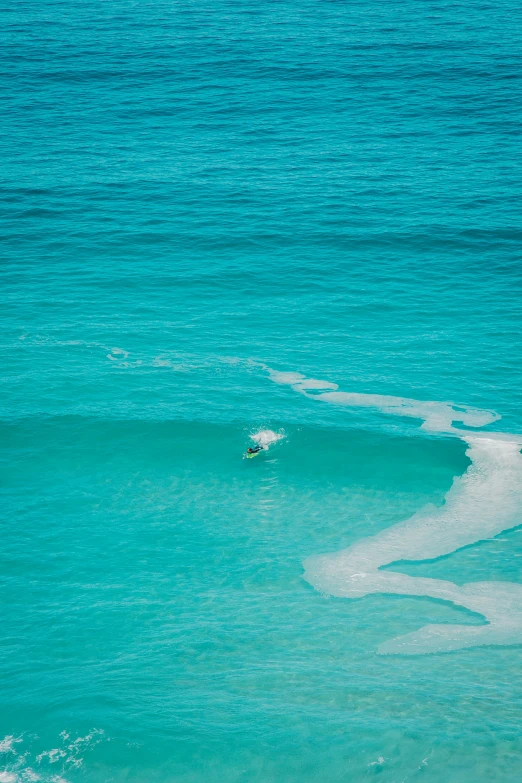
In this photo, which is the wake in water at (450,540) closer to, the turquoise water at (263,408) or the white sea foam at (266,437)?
the turquoise water at (263,408)

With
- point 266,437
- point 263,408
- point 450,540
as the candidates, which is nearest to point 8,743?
point 450,540

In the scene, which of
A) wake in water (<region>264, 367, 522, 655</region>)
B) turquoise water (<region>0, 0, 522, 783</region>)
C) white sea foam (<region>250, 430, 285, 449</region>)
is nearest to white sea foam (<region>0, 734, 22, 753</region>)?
turquoise water (<region>0, 0, 522, 783</region>)

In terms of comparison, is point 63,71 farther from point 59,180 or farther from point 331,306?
point 331,306

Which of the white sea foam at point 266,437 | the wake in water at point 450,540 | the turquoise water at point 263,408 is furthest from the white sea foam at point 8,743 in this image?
the white sea foam at point 266,437

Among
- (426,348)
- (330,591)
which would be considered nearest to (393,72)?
(426,348)

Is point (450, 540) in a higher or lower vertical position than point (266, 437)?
lower

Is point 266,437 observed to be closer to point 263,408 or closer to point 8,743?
point 263,408
